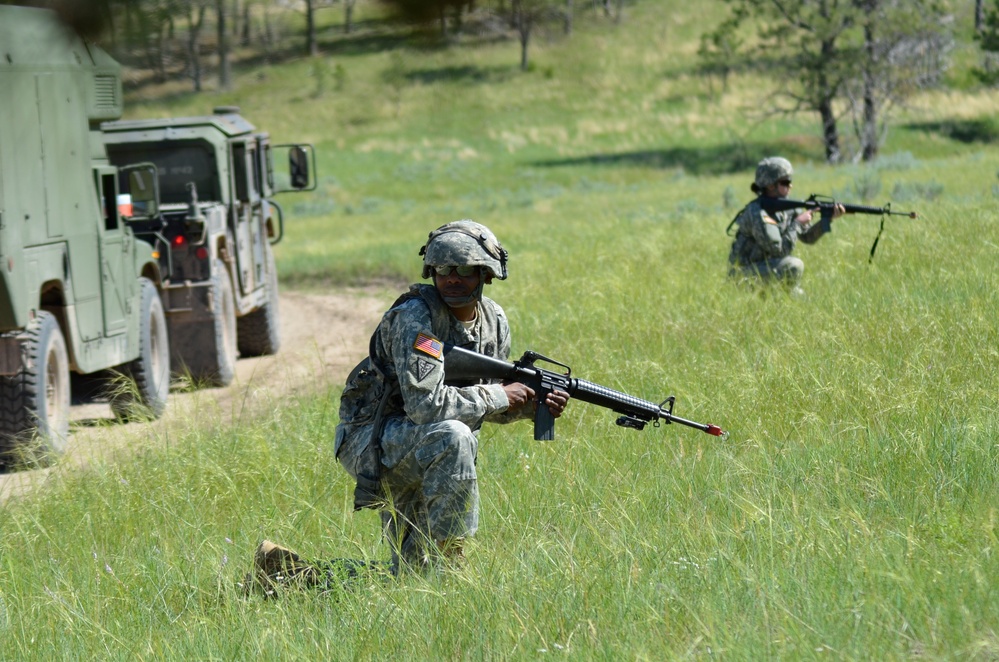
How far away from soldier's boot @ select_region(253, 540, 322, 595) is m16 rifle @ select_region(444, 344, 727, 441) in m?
0.80

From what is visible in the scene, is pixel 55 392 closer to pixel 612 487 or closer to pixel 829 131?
pixel 612 487

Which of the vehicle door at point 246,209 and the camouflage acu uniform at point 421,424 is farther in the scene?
the vehicle door at point 246,209

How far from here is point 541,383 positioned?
15.0 ft

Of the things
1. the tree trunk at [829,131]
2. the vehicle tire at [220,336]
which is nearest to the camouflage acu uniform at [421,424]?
the vehicle tire at [220,336]

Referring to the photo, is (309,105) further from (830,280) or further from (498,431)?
(830,280)

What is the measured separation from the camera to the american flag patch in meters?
4.22

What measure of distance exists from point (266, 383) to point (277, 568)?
17.5 ft

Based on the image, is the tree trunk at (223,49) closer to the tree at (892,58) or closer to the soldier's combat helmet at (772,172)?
the soldier's combat helmet at (772,172)

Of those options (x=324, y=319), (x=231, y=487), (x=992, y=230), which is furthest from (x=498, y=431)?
(x=324, y=319)

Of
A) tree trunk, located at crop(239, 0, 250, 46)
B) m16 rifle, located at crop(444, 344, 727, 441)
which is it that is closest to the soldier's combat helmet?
m16 rifle, located at crop(444, 344, 727, 441)

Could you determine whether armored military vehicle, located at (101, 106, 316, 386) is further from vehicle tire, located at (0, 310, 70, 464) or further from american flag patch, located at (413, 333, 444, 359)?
american flag patch, located at (413, 333, 444, 359)

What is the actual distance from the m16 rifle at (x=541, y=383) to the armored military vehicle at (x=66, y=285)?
2.40 metres

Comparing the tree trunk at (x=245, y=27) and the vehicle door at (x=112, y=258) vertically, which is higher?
the tree trunk at (x=245, y=27)

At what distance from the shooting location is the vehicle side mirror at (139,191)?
8.99 meters
